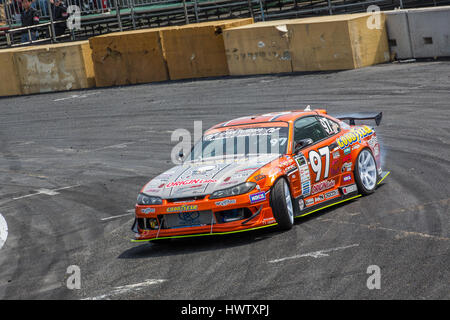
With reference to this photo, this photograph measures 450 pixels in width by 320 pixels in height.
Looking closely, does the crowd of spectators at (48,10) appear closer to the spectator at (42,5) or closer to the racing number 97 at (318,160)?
the spectator at (42,5)

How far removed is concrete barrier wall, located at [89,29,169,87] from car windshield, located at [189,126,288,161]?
15763 mm

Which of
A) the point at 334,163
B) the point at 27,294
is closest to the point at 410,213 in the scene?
the point at 334,163

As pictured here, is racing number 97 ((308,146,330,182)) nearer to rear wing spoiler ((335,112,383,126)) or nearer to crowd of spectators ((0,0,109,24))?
rear wing spoiler ((335,112,383,126))

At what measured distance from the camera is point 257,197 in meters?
8.88

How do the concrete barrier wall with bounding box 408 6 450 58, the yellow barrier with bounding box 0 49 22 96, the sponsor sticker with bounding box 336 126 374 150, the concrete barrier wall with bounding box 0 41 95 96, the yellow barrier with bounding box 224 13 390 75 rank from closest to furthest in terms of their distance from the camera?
the sponsor sticker with bounding box 336 126 374 150 < the concrete barrier wall with bounding box 408 6 450 58 < the yellow barrier with bounding box 224 13 390 75 < the concrete barrier wall with bounding box 0 41 95 96 < the yellow barrier with bounding box 0 49 22 96

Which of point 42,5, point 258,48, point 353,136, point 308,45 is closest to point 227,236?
point 353,136

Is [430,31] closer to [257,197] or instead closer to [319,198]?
[319,198]

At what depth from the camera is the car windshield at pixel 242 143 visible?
999 cm

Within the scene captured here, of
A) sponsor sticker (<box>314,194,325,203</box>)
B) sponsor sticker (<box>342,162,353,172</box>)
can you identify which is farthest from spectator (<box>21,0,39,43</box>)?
sponsor sticker (<box>314,194,325,203</box>)

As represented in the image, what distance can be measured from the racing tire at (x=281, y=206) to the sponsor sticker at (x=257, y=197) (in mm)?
104

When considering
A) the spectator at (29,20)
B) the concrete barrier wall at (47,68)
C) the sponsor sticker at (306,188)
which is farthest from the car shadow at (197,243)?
the spectator at (29,20)

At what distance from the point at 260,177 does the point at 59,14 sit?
2326 cm

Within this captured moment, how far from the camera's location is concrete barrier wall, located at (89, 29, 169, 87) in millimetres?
26016
